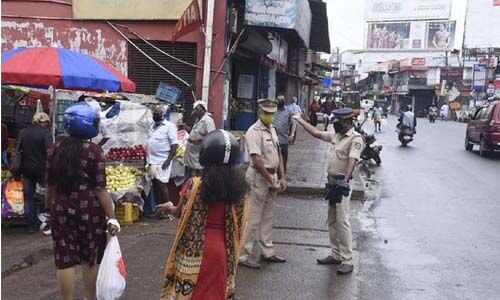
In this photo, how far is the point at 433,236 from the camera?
25.3ft

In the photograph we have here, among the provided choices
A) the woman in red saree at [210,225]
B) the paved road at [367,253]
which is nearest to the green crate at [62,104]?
the paved road at [367,253]

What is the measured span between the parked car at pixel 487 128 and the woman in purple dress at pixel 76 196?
653 inches

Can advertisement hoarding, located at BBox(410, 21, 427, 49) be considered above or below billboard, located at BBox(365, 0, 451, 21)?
below

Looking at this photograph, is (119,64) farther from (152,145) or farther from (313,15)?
(313,15)

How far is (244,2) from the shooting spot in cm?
1288

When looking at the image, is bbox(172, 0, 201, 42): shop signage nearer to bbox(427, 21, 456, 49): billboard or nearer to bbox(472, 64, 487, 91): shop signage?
bbox(472, 64, 487, 91): shop signage

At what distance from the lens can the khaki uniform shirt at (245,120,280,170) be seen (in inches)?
229

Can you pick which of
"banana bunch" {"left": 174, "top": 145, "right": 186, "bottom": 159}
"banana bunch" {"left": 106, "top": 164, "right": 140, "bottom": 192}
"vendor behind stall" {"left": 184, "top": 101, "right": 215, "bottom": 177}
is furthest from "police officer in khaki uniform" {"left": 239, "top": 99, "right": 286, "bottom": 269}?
"banana bunch" {"left": 174, "top": 145, "right": 186, "bottom": 159}

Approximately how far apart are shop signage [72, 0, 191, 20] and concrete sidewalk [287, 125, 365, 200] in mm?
4308

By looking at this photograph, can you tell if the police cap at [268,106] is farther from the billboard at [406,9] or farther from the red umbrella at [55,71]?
the billboard at [406,9]

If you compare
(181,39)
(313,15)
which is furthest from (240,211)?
(313,15)

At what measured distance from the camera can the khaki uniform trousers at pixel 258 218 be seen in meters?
5.95

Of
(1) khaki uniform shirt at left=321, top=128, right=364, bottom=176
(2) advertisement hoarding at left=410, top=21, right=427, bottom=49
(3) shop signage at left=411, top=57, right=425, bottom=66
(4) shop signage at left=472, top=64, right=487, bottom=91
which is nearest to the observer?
(1) khaki uniform shirt at left=321, top=128, right=364, bottom=176

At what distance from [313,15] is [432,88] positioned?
55678 millimetres
